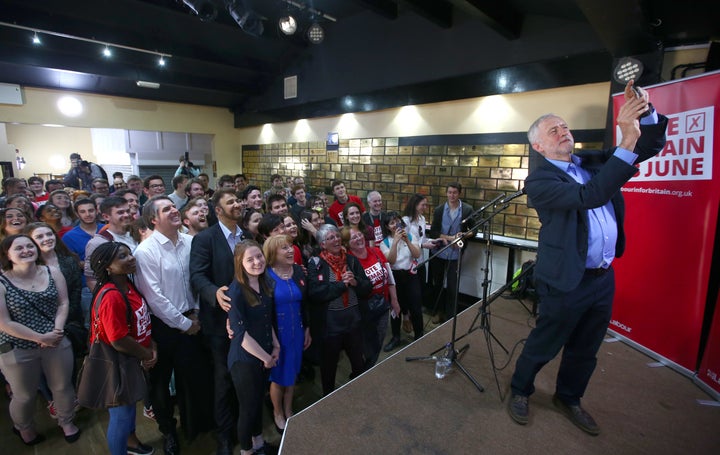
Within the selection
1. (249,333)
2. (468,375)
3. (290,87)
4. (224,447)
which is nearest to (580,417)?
(468,375)

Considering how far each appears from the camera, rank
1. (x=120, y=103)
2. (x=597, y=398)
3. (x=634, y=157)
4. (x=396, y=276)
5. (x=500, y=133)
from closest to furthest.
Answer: (x=634, y=157) < (x=597, y=398) < (x=396, y=276) < (x=500, y=133) < (x=120, y=103)

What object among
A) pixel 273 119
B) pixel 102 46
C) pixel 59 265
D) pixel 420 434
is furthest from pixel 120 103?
pixel 420 434

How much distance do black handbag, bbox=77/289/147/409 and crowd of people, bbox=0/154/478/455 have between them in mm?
42

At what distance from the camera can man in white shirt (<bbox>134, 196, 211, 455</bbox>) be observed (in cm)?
207

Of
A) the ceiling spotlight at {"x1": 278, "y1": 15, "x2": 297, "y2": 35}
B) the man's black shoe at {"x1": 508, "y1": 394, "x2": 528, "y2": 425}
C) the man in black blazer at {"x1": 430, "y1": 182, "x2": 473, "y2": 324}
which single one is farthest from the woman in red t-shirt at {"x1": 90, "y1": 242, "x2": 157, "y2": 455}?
the ceiling spotlight at {"x1": 278, "y1": 15, "x2": 297, "y2": 35}

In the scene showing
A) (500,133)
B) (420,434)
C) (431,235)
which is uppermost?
(500,133)

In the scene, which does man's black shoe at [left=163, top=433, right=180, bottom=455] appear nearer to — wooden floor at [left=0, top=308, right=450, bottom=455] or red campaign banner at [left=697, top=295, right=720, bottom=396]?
wooden floor at [left=0, top=308, right=450, bottom=455]

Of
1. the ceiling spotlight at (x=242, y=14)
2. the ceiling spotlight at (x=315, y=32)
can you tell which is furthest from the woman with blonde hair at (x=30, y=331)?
the ceiling spotlight at (x=315, y=32)

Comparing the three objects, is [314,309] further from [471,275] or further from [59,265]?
[471,275]

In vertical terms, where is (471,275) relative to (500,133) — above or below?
below

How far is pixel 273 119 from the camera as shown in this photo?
835 centimetres

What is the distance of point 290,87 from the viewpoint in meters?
7.82

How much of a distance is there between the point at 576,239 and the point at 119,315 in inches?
91.2

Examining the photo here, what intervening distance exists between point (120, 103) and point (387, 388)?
349 inches
